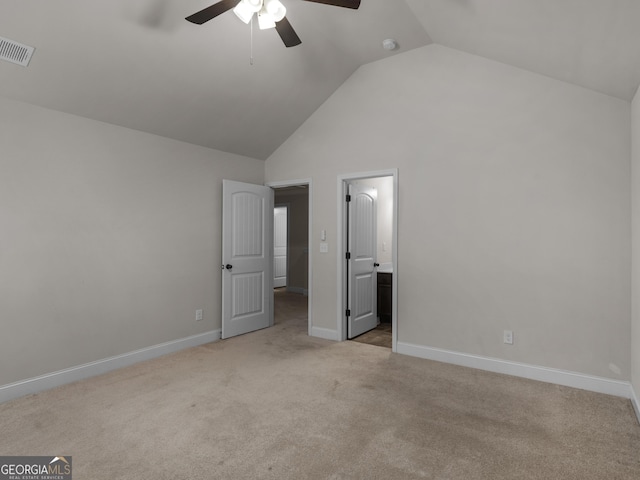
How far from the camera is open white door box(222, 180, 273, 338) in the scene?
4.56 m

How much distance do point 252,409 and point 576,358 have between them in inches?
109

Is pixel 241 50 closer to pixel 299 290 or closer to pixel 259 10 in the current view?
pixel 259 10

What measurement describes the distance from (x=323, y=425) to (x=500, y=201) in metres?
2.55

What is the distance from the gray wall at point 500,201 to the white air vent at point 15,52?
9.77ft

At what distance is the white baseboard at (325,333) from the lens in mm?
4494

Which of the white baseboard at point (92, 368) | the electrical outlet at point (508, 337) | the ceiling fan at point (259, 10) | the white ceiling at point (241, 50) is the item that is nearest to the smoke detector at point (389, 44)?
the white ceiling at point (241, 50)

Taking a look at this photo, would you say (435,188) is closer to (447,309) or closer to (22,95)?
(447,309)

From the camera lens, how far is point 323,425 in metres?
2.46

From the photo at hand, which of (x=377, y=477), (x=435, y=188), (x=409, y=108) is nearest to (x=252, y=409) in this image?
(x=377, y=477)

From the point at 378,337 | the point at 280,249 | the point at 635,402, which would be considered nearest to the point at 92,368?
the point at 378,337

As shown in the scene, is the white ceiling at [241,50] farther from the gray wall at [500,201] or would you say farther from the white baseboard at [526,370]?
the white baseboard at [526,370]

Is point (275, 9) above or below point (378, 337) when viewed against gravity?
above

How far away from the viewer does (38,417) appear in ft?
8.46

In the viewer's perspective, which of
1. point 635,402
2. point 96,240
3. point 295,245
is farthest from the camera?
point 295,245
